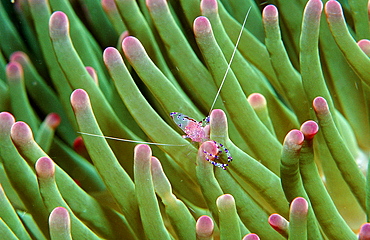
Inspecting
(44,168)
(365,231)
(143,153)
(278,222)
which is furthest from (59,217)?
(365,231)

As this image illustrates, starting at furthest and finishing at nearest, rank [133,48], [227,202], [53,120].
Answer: [53,120] < [133,48] < [227,202]

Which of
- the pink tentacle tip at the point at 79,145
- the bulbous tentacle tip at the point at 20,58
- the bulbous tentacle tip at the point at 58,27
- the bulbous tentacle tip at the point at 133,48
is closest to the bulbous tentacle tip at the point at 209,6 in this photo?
the bulbous tentacle tip at the point at 133,48

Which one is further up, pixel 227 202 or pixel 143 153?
pixel 143 153

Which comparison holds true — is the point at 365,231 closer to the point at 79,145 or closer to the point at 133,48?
the point at 133,48

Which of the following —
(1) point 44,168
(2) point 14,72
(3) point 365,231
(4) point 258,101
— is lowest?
(3) point 365,231

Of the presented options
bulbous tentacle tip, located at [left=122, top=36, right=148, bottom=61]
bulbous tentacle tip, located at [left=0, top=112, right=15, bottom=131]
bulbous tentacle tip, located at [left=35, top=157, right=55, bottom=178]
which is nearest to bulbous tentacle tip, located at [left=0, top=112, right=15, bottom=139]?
bulbous tentacle tip, located at [left=0, top=112, right=15, bottom=131]

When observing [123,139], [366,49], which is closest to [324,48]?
[366,49]
